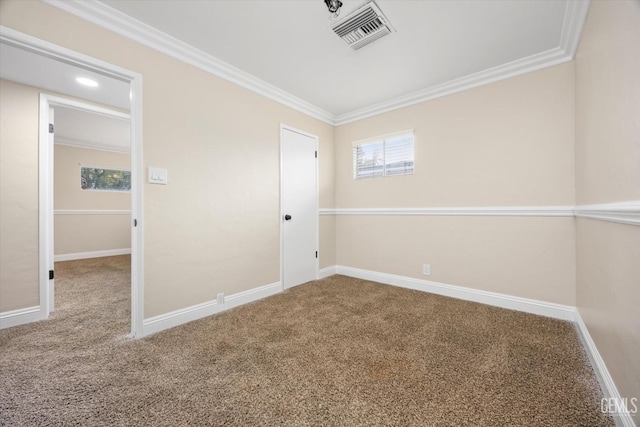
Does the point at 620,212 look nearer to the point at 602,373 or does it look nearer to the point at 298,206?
the point at 602,373

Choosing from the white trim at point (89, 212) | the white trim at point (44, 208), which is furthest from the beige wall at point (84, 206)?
the white trim at point (44, 208)

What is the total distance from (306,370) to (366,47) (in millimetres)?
2708

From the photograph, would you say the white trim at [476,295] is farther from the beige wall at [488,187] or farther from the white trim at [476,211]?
the white trim at [476,211]

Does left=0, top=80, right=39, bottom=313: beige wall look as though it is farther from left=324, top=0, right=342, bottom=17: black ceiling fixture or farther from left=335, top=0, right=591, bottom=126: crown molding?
left=335, top=0, right=591, bottom=126: crown molding

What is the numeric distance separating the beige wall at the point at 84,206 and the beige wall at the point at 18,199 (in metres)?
3.66

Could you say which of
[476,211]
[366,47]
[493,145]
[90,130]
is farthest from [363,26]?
[90,130]

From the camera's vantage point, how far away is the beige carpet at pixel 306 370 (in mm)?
1250

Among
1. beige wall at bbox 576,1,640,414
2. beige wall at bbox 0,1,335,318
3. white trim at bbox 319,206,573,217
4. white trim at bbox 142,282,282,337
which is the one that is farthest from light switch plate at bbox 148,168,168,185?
beige wall at bbox 576,1,640,414

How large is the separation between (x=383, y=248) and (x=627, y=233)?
8.28ft

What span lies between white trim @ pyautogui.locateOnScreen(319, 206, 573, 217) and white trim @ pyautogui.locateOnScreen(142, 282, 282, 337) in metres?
1.49

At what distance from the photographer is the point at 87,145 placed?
5465 mm

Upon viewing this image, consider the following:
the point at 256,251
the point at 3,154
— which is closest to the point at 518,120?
the point at 256,251

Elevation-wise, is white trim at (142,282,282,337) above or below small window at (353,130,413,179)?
below

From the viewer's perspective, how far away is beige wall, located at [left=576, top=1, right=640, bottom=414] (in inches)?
42.5
